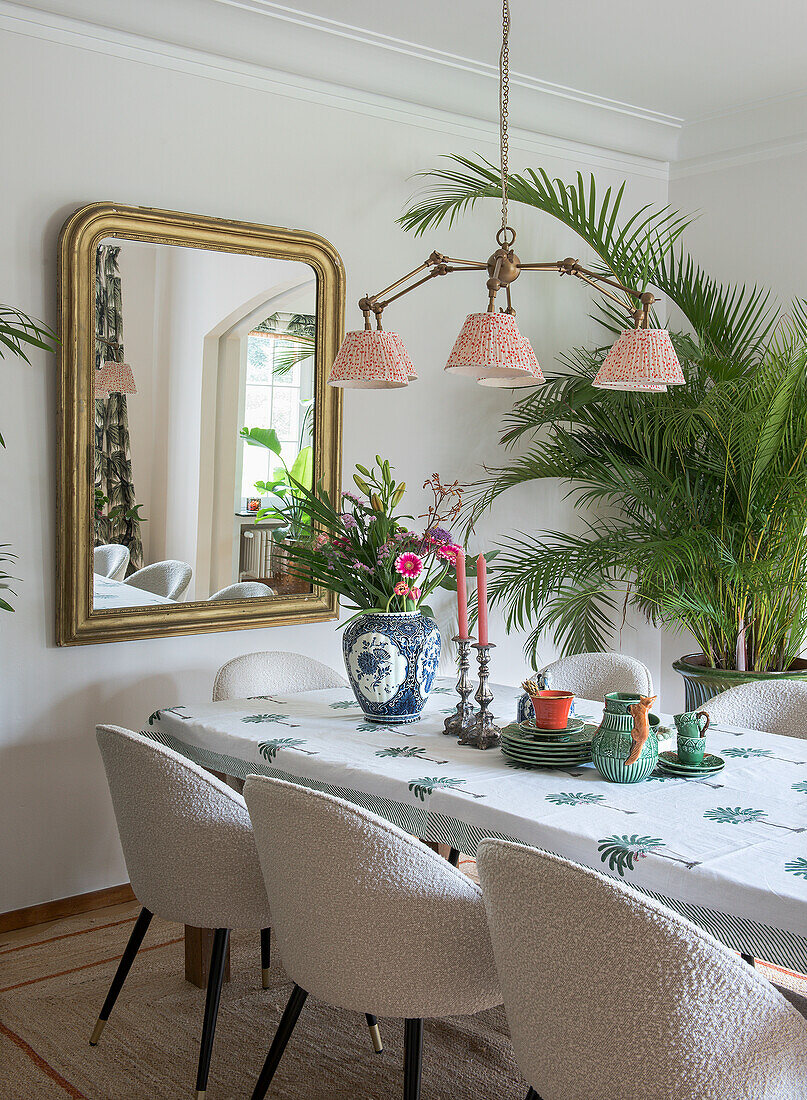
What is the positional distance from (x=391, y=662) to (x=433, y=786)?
524mm

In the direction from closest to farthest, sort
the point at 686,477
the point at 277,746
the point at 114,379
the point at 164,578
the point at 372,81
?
the point at 277,746
the point at 114,379
the point at 164,578
the point at 372,81
the point at 686,477

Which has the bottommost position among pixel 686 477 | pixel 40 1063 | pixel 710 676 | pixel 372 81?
pixel 40 1063

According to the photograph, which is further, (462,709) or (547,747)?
(462,709)

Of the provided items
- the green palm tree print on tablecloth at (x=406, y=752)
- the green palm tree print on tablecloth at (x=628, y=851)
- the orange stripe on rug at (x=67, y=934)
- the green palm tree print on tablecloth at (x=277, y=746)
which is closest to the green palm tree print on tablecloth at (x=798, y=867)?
the green palm tree print on tablecloth at (x=628, y=851)

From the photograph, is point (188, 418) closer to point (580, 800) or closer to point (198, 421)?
point (198, 421)

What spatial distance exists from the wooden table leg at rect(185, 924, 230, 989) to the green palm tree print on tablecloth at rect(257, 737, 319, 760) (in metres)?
0.66

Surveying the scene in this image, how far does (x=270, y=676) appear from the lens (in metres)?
3.11

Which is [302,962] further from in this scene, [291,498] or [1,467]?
[291,498]

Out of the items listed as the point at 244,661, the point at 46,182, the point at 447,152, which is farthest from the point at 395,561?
the point at 447,152

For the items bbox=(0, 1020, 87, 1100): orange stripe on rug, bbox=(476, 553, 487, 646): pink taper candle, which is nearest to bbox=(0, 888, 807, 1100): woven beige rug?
bbox=(0, 1020, 87, 1100): orange stripe on rug

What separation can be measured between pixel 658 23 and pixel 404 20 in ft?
2.69

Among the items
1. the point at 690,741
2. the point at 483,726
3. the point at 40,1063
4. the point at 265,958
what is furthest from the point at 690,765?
the point at 40,1063

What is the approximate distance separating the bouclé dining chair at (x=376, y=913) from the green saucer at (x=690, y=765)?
0.57 metres

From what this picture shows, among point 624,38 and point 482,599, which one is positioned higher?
point 624,38
